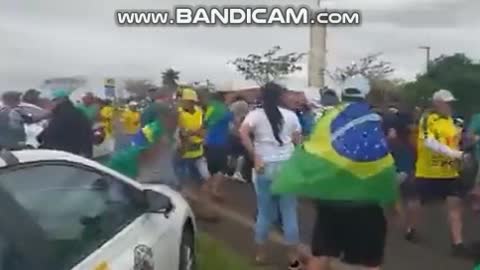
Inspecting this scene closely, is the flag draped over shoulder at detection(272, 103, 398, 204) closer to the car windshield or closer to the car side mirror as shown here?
the car side mirror

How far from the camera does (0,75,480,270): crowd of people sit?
610 centimetres

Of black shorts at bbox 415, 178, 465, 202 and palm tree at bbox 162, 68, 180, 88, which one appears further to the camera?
palm tree at bbox 162, 68, 180, 88

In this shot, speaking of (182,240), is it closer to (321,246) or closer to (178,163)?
(321,246)

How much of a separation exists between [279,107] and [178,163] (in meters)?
2.91

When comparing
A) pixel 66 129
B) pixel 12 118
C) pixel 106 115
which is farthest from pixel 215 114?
pixel 106 115

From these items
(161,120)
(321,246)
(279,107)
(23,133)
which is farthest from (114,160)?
(321,246)

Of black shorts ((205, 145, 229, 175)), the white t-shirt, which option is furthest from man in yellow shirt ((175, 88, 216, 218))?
the white t-shirt

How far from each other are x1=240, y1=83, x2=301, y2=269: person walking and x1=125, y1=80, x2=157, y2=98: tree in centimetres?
366

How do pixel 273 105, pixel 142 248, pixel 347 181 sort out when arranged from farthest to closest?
pixel 273 105 → pixel 347 181 → pixel 142 248

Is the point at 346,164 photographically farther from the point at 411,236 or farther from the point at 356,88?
the point at 411,236

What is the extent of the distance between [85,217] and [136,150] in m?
3.32

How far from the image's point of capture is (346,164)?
595cm

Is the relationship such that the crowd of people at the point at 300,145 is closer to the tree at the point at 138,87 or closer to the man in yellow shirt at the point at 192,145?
the man in yellow shirt at the point at 192,145

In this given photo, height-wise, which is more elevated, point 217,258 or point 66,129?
point 66,129
